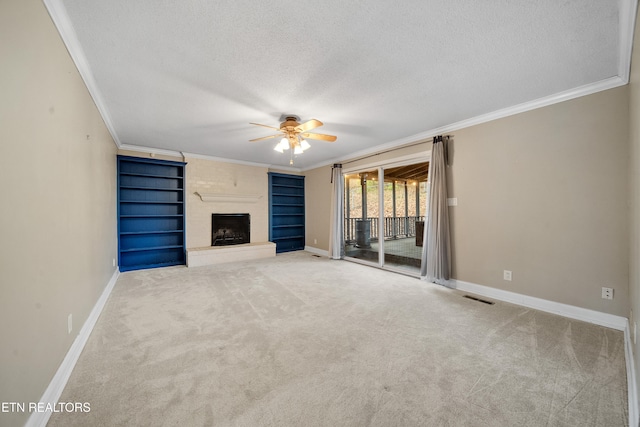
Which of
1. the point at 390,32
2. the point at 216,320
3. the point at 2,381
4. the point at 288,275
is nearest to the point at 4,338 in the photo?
the point at 2,381

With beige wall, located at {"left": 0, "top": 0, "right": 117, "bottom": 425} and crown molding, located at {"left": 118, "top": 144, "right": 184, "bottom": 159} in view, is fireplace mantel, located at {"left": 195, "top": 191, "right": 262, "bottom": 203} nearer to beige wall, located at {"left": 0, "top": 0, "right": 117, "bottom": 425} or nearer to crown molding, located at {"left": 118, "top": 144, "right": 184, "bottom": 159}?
crown molding, located at {"left": 118, "top": 144, "right": 184, "bottom": 159}

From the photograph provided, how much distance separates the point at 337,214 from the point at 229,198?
8.93 feet

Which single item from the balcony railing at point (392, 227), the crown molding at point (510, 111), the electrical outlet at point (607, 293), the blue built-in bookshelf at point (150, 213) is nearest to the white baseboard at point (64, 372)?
the blue built-in bookshelf at point (150, 213)

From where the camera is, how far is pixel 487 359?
71.6 inches

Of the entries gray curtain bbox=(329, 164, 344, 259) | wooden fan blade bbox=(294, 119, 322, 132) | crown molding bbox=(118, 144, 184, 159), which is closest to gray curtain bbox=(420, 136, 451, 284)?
wooden fan blade bbox=(294, 119, 322, 132)

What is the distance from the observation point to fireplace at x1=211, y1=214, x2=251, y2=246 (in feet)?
18.7

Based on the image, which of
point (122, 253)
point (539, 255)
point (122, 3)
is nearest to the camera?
point (122, 3)

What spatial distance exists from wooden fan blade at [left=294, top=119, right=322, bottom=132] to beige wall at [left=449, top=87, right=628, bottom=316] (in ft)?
7.48

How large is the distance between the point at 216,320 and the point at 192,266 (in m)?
2.95

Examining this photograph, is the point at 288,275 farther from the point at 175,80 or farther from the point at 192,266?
the point at 175,80

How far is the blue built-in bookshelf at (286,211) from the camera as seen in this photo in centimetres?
668

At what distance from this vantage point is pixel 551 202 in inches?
106

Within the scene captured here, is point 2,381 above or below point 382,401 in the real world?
above

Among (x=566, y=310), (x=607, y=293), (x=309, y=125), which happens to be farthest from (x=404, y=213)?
(x=309, y=125)
